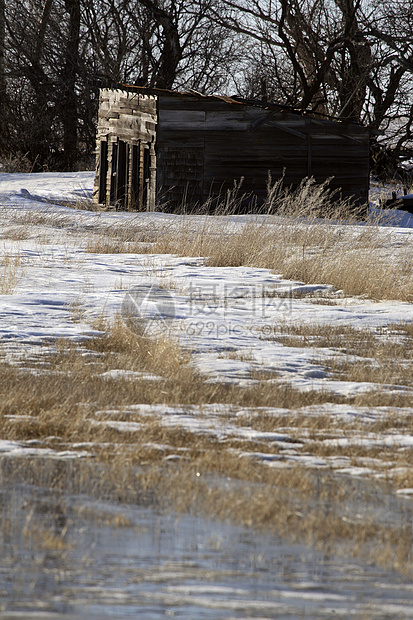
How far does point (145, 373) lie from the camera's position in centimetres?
573

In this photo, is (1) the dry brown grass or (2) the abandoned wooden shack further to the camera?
(2) the abandoned wooden shack

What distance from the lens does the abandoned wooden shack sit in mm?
18203

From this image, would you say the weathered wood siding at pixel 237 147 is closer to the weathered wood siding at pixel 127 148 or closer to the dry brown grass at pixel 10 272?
the weathered wood siding at pixel 127 148

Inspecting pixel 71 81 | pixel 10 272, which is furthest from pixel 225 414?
pixel 71 81

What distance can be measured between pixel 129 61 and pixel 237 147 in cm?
1411

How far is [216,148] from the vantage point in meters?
18.7

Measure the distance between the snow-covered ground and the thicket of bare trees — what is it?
1690 cm

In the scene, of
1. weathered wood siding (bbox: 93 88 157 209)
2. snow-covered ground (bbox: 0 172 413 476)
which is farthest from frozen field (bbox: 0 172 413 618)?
weathered wood siding (bbox: 93 88 157 209)

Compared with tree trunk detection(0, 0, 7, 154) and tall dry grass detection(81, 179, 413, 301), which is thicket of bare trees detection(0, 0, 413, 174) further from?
tall dry grass detection(81, 179, 413, 301)

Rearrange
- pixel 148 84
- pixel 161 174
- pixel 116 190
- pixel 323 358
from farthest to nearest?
pixel 148 84, pixel 116 190, pixel 161 174, pixel 323 358

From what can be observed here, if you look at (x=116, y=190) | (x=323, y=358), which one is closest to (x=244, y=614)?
(x=323, y=358)

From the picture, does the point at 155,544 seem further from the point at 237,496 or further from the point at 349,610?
the point at 349,610

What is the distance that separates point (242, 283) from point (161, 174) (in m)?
9.21

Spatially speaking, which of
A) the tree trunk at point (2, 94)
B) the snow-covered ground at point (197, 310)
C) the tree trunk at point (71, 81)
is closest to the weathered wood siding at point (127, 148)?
the snow-covered ground at point (197, 310)
